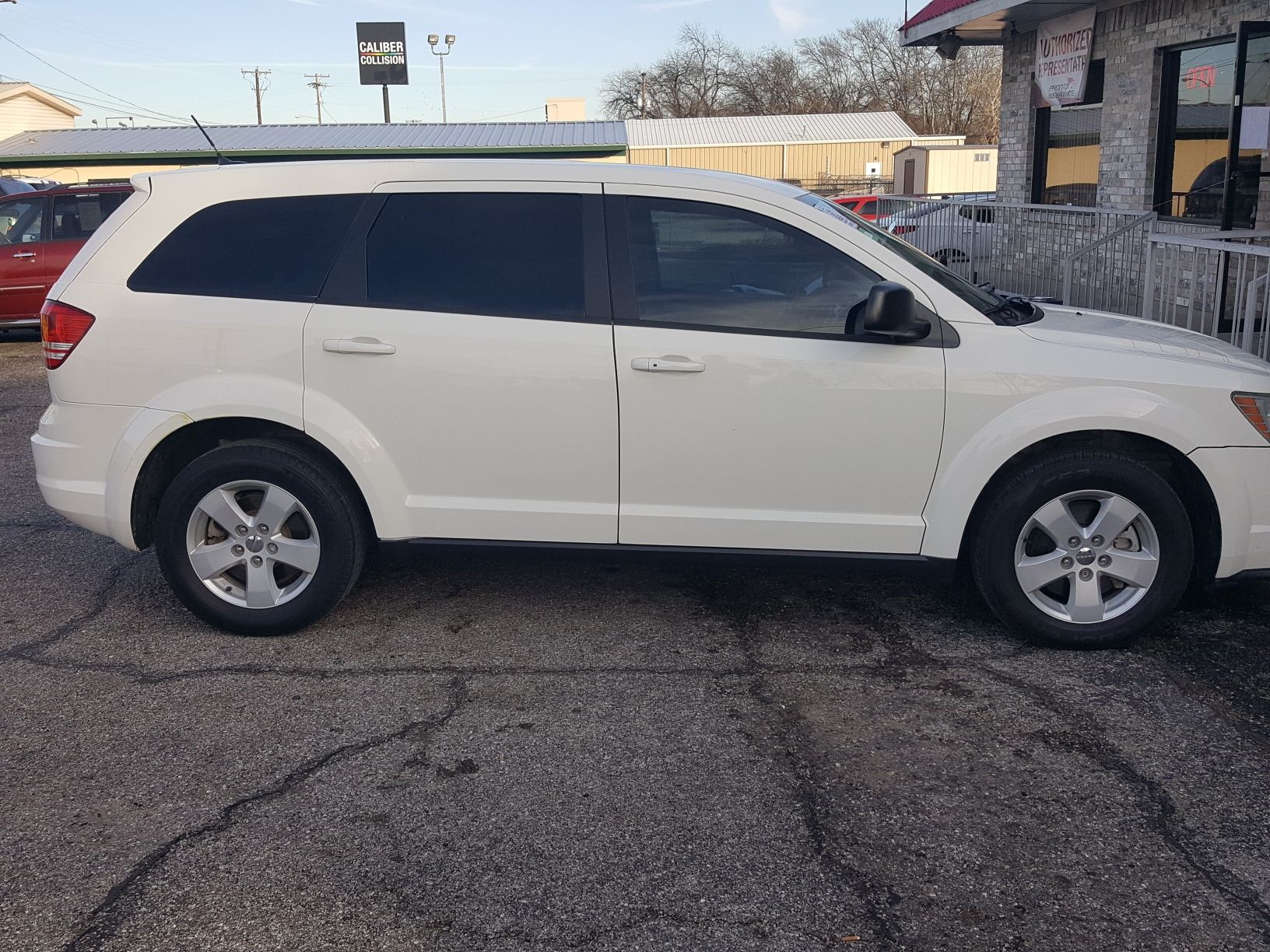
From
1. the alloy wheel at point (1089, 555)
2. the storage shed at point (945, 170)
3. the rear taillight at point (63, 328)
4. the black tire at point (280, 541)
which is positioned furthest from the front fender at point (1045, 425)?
the storage shed at point (945, 170)

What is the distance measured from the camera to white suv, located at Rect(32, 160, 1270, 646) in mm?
4586

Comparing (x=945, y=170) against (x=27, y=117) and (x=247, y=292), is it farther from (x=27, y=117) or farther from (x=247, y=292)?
(x=27, y=117)

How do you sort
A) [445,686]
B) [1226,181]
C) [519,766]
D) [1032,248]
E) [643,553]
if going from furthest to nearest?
[1032,248] < [1226,181] < [643,553] < [445,686] < [519,766]

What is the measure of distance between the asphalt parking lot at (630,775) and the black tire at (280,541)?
13 centimetres

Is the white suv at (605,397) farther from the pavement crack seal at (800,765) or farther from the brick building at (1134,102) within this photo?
the brick building at (1134,102)

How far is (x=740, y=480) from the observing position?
15.4ft

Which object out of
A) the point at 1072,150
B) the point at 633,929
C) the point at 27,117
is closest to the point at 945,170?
the point at 1072,150

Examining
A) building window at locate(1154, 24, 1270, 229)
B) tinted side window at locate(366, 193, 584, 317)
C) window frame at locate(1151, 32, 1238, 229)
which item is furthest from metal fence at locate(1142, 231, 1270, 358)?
tinted side window at locate(366, 193, 584, 317)

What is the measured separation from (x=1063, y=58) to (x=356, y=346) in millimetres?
12297

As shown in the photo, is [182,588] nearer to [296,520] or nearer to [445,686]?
[296,520]

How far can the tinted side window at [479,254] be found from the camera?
15.6ft

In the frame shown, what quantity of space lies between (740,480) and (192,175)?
8.60ft

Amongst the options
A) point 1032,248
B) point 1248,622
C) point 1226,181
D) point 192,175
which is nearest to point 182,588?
point 192,175

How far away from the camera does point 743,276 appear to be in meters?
4.68
